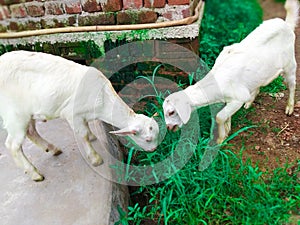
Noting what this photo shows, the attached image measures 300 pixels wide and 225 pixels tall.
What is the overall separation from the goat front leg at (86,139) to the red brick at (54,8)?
1324 mm

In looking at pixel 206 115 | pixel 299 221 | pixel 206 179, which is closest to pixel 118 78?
pixel 206 115

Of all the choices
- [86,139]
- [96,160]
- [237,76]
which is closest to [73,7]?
[86,139]

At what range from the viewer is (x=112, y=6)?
9.83ft

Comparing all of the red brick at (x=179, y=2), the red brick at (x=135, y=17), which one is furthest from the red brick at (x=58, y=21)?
the red brick at (x=179, y=2)

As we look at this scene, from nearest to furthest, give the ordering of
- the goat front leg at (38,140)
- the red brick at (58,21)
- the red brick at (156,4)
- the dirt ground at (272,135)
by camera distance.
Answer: the goat front leg at (38,140), the dirt ground at (272,135), the red brick at (156,4), the red brick at (58,21)

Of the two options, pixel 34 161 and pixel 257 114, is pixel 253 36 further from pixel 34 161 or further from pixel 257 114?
pixel 34 161

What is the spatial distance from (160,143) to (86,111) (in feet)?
2.22

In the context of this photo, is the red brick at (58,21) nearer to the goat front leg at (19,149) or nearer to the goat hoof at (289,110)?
the goat front leg at (19,149)

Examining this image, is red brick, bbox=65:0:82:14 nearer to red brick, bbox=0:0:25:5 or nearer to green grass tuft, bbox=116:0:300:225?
red brick, bbox=0:0:25:5

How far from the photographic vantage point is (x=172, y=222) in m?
2.24

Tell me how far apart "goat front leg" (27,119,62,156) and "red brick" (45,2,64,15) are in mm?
1177

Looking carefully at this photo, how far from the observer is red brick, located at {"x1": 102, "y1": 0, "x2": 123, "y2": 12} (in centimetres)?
297

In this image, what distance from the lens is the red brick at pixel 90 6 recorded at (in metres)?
3.01

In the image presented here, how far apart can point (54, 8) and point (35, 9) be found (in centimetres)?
19
